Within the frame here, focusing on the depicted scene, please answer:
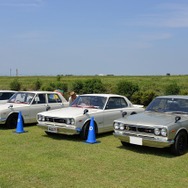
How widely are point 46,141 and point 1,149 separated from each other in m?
1.50

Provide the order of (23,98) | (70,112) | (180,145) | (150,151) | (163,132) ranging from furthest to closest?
(23,98) → (70,112) → (150,151) → (180,145) → (163,132)

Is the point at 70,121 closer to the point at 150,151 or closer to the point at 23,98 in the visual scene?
the point at 150,151

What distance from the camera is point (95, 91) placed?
27297 millimetres

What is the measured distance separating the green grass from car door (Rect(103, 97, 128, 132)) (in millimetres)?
929

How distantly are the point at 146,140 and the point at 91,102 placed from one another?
3379mm

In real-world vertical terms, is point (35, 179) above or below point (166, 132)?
below

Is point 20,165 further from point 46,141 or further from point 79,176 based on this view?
point 46,141

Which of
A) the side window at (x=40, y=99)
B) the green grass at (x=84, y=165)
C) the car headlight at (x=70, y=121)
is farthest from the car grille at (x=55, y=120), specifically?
the side window at (x=40, y=99)

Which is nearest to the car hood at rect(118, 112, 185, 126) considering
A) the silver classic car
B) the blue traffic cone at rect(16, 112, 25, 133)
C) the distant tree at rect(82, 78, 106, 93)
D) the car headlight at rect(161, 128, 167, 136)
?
the silver classic car

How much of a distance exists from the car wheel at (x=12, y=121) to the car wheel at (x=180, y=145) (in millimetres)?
6295

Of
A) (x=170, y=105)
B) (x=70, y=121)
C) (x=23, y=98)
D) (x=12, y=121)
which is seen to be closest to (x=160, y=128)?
(x=170, y=105)

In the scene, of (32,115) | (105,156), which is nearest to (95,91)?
(32,115)

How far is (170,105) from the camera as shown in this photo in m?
8.41

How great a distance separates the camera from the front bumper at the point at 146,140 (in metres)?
7.05
